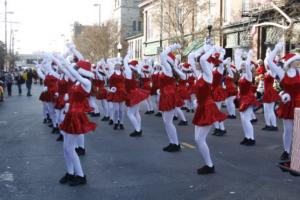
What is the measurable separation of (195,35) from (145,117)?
585 inches

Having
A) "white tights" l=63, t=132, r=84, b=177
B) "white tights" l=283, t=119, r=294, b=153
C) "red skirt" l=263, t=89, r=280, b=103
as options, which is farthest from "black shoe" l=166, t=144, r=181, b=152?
"red skirt" l=263, t=89, r=280, b=103

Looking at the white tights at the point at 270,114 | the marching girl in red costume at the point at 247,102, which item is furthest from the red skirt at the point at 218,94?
the white tights at the point at 270,114

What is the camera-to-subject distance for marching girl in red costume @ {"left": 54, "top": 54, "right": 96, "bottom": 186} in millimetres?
6797

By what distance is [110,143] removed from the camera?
10766mm

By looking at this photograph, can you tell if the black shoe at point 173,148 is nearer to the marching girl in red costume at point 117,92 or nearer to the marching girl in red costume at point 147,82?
the marching girl in red costume at point 117,92

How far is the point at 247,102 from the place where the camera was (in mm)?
10203

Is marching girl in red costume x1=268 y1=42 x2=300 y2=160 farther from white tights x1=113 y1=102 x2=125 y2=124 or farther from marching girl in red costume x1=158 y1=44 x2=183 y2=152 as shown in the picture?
white tights x1=113 y1=102 x2=125 y2=124

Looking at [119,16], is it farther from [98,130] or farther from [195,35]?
[98,130]

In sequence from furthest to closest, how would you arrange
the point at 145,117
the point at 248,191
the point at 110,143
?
the point at 145,117, the point at 110,143, the point at 248,191

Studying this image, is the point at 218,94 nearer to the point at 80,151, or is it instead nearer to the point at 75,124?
the point at 80,151

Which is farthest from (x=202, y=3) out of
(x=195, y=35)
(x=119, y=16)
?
(x=119, y=16)

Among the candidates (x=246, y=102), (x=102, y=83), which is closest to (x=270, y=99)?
(x=246, y=102)

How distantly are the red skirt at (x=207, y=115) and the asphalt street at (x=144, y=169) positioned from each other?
2.85ft

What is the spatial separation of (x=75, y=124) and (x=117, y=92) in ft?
20.4
